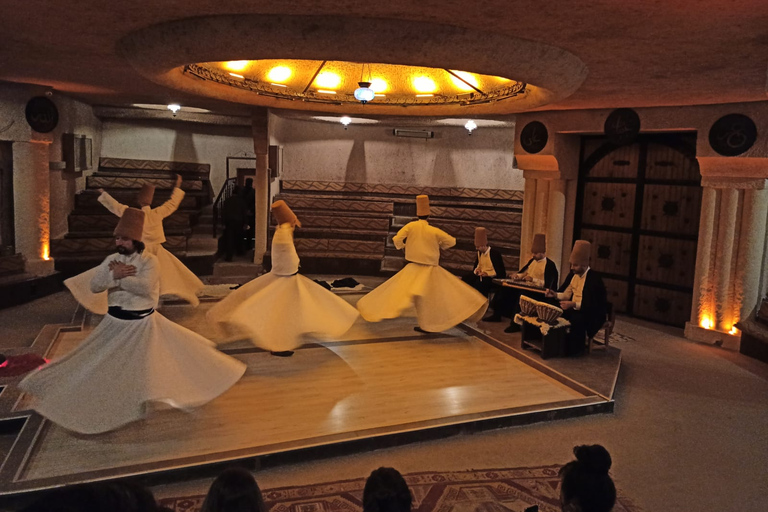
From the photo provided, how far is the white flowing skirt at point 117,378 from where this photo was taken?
15.1 ft

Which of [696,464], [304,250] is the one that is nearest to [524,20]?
[696,464]

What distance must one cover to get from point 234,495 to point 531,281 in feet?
20.9

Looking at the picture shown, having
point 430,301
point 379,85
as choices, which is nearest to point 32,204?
point 379,85

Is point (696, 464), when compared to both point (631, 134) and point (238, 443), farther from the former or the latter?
point (631, 134)

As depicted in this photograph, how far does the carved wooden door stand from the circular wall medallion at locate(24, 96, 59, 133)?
9204 mm

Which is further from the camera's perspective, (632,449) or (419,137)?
(419,137)

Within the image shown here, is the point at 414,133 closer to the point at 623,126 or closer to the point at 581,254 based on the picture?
the point at 623,126

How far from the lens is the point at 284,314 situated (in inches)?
270

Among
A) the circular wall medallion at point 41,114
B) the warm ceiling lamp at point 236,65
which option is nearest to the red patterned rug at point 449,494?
the warm ceiling lamp at point 236,65

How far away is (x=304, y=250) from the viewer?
525 inches

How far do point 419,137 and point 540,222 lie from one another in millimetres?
5252

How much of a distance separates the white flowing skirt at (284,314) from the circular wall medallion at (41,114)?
566cm

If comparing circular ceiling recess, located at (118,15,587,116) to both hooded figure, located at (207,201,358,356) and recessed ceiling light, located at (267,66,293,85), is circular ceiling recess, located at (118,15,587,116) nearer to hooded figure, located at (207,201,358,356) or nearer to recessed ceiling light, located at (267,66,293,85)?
recessed ceiling light, located at (267,66,293,85)

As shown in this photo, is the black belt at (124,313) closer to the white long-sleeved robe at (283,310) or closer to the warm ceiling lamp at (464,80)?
the white long-sleeved robe at (283,310)
